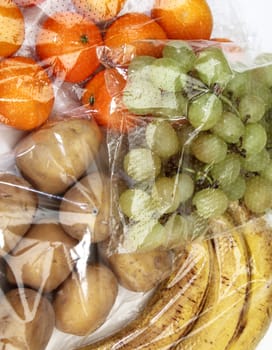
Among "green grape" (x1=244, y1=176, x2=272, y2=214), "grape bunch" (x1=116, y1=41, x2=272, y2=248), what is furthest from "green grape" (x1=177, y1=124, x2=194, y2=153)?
"green grape" (x1=244, y1=176, x2=272, y2=214)

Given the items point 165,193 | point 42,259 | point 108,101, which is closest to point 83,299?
point 42,259

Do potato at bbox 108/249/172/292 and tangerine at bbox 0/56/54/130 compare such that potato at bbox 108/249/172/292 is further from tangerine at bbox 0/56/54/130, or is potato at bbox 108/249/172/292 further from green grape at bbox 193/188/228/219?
tangerine at bbox 0/56/54/130

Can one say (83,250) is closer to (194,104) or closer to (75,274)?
(75,274)

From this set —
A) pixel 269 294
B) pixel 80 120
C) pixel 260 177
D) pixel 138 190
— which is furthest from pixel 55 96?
pixel 269 294

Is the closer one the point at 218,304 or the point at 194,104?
the point at 194,104

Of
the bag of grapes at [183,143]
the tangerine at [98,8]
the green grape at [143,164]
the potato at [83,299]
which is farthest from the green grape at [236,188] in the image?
the tangerine at [98,8]
